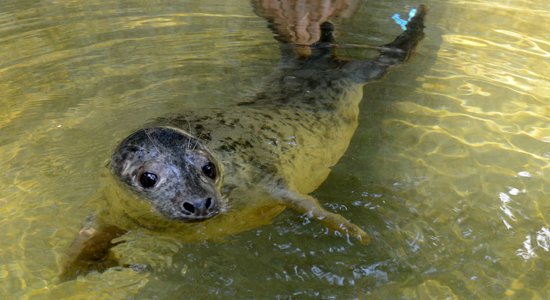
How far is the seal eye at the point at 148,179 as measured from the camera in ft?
7.39

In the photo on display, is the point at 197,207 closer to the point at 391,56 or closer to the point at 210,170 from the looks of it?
the point at 210,170

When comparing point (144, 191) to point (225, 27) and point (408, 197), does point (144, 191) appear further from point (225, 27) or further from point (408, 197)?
point (225, 27)

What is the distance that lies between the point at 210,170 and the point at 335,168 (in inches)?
43.2

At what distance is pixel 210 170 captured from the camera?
2.37 metres

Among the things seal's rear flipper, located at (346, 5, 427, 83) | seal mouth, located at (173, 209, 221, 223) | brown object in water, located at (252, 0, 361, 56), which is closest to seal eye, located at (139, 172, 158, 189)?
seal mouth, located at (173, 209, 221, 223)

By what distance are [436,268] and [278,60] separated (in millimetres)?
2451

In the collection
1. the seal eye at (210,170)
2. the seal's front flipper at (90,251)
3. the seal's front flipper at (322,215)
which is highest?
the seal eye at (210,170)

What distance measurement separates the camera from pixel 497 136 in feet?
11.8

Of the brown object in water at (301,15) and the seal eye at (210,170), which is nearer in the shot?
the seal eye at (210,170)

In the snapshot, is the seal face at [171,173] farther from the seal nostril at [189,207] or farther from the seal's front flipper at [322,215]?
the seal's front flipper at [322,215]

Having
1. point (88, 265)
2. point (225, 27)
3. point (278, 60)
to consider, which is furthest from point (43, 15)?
point (88, 265)

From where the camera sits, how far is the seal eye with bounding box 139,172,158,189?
225 cm

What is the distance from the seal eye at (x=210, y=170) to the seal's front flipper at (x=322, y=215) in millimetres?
367

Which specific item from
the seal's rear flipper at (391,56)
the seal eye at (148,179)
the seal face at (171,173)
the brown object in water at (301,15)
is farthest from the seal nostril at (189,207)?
the brown object in water at (301,15)
